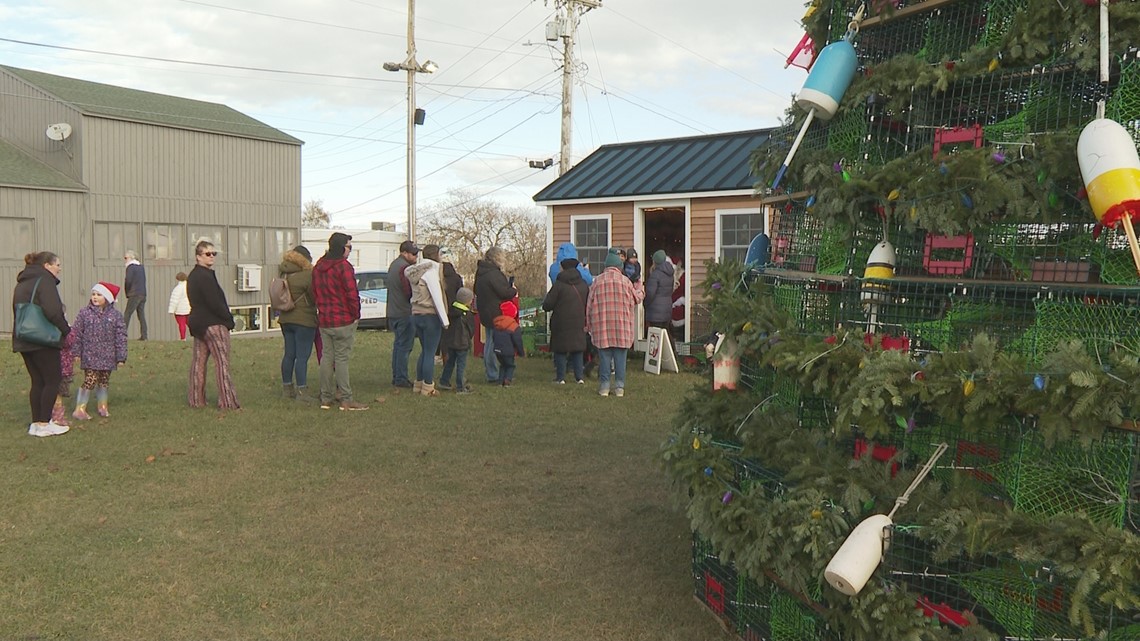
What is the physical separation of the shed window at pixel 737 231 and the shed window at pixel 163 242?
1953cm

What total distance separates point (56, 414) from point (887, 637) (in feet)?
29.1

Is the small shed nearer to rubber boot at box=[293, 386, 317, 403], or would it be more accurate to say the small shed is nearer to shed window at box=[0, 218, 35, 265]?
rubber boot at box=[293, 386, 317, 403]

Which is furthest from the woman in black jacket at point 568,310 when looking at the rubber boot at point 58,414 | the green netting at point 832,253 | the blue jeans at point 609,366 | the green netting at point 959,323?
the green netting at point 959,323

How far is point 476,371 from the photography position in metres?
14.7

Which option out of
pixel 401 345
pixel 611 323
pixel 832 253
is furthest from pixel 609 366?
pixel 832 253

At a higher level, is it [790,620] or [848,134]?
[848,134]

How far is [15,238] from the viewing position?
24984 millimetres

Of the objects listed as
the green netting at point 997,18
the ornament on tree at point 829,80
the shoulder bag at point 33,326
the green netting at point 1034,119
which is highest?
the green netting at point 997,18

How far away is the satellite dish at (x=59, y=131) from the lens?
26.7m

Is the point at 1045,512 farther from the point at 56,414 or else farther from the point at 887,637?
the point at 56,414

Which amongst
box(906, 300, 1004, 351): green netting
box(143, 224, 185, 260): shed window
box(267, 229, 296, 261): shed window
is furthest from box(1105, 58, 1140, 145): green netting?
box(267, 229, 296, 261): shed window

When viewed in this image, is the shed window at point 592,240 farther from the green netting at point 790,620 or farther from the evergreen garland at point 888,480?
the green netting at point 790,620

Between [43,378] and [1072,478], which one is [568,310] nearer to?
[43,378]

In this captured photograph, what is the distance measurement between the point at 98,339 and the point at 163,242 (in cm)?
2021
